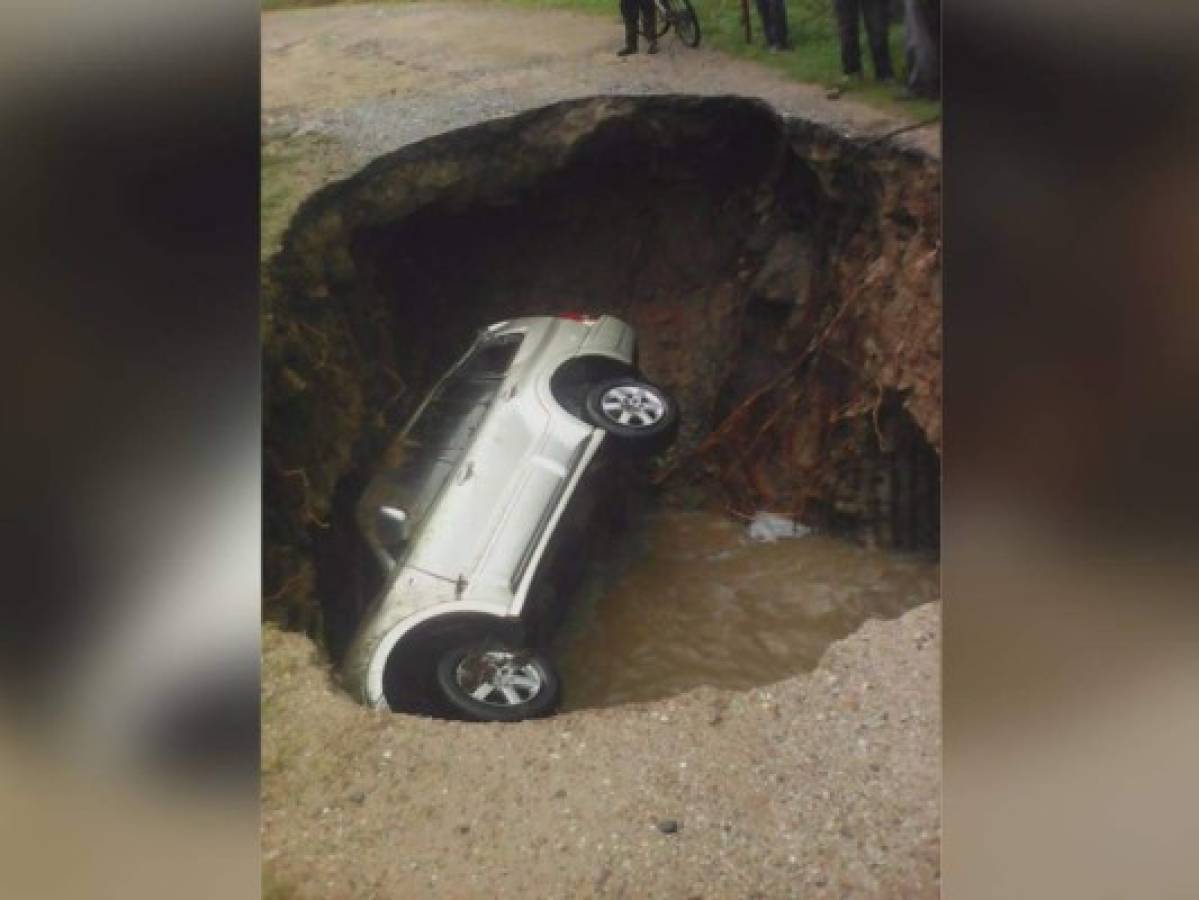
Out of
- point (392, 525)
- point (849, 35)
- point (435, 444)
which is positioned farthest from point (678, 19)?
point (392, 525)

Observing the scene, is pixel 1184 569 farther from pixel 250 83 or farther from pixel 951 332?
pixel 250 83

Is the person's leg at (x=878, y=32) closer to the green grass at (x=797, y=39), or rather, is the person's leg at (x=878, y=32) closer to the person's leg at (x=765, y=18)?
the green grass at (x=797, y=39)

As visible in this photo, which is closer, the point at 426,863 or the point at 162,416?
the point at 426,863

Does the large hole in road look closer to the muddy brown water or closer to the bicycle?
the muddy brown water

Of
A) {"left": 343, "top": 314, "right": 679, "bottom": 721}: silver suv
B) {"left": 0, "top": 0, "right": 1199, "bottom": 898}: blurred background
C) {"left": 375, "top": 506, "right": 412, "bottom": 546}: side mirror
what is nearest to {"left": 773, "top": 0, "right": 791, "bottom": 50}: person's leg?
{"left": 0, "top": 0, "right": 1199, "bottom": 898}: blurred background

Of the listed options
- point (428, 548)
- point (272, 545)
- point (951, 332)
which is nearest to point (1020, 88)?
point (951, 332)

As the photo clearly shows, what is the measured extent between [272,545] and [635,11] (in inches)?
79.8

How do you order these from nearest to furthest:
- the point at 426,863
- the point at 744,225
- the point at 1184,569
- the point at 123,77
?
the point at 426,863
the point at 1184,569
the point at 123,77
the point at 744,225

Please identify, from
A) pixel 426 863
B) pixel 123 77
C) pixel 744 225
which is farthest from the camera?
pixel 744 225

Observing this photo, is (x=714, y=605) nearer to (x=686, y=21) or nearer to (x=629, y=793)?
(x=629, y=793)

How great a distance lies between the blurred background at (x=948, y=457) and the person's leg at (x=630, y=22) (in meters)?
0.97

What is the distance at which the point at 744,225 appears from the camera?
13.9ft

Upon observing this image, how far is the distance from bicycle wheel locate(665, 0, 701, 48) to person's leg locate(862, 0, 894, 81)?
Result: 53cm

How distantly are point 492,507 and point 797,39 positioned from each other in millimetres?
1785
